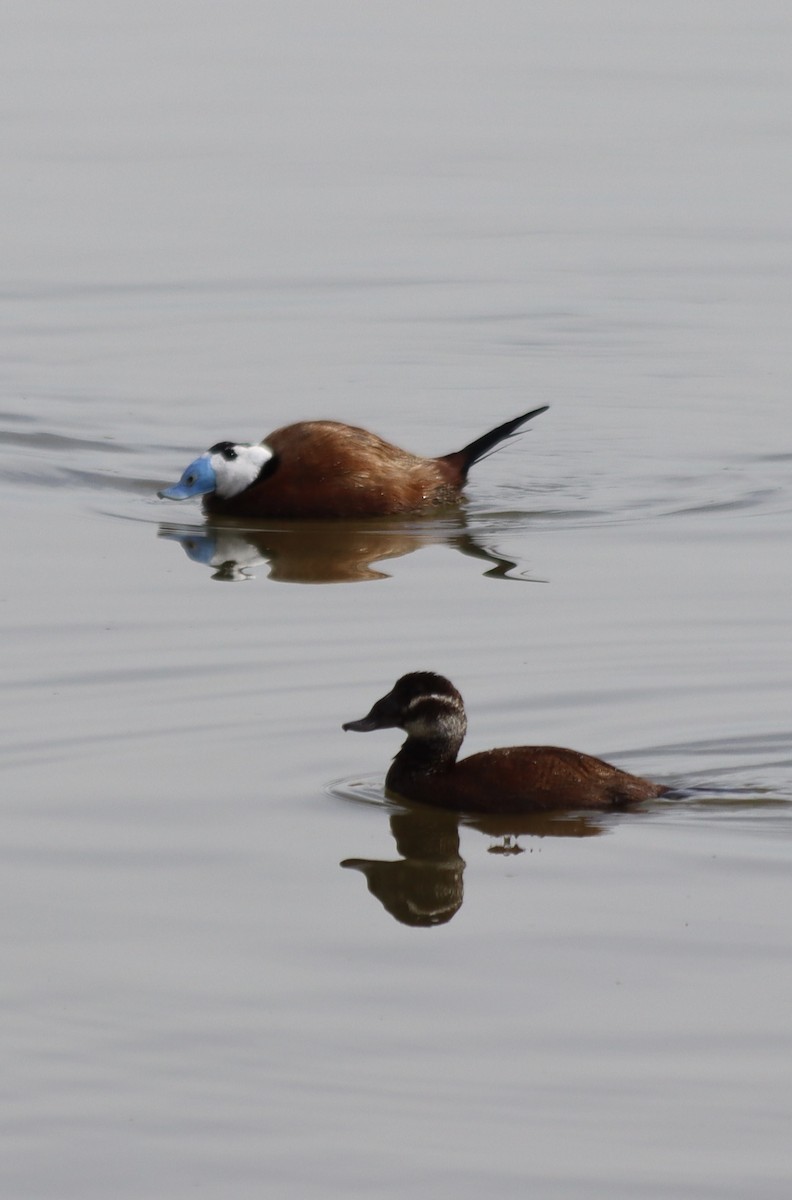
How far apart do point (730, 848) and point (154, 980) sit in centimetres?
221

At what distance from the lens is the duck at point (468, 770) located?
813cm

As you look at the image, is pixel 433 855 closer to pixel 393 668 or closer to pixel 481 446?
pixel 393 668

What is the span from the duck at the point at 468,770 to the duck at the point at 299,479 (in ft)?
14.7

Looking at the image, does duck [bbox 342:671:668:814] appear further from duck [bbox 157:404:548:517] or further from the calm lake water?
duck [bbox 157:404:548:517]

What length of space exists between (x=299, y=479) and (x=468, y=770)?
190 inches

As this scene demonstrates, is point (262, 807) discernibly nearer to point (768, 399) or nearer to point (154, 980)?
point (154, 980)

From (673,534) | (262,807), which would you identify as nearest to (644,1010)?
(262,807)

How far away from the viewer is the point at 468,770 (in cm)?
836

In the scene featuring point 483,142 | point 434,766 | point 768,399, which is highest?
point 483,142

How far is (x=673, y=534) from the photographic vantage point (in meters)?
12.3

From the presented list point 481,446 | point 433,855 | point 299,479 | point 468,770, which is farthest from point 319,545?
point 433,855

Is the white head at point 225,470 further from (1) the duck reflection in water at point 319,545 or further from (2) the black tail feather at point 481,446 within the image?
(2) the black tail feather at point 481,446

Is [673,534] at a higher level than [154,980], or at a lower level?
higher

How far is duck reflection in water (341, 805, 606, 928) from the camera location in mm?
7473
